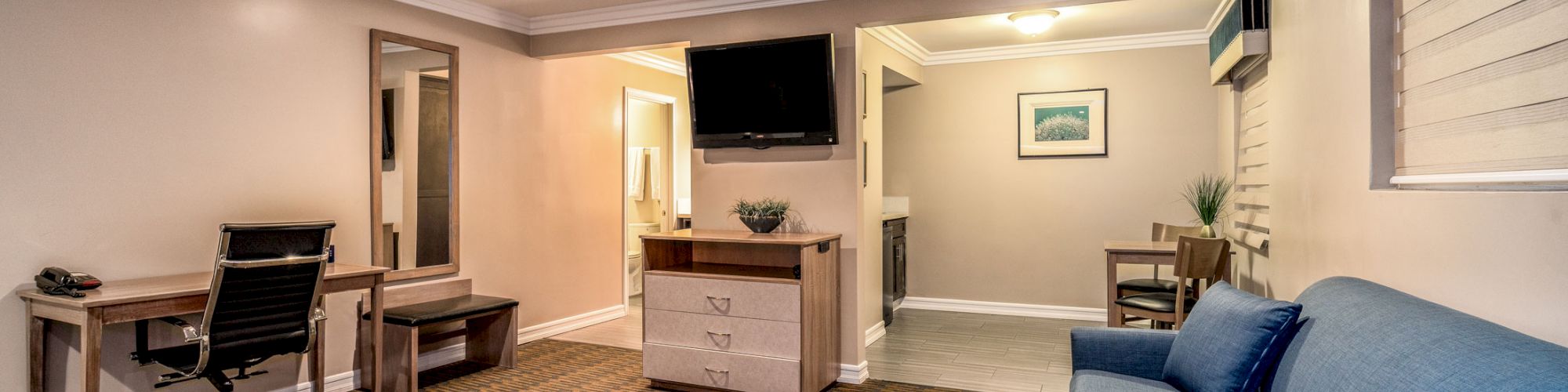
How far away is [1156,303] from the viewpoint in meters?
3.84

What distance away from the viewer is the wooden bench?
387cm

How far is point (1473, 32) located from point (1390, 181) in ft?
1.71

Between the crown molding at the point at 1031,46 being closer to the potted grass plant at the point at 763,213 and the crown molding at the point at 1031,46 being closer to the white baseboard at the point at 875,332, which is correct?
the potted grass plant at the point at 763,213

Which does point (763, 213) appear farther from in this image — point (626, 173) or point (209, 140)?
point (209, 140)

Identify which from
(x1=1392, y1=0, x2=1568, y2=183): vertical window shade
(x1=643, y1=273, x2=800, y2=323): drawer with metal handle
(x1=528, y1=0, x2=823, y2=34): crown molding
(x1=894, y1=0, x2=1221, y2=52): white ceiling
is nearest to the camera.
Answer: (x1=1392, y1=0, x2=1568, y2=183): vertical window shade

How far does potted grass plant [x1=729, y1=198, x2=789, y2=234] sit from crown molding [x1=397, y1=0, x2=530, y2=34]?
1.87m

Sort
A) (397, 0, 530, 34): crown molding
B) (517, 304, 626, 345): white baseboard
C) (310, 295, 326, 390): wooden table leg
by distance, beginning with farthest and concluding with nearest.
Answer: (517, 304, 626, 345): white baseboard, (397, 0, 530, 34): crown molding, (310, 295, 326, 390): wooden table leg

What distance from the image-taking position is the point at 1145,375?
8.90 feet

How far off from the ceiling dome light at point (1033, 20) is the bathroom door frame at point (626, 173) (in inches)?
112

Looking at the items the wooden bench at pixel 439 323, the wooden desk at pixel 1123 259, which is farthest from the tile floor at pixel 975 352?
the wooden bench at pixel 439 323

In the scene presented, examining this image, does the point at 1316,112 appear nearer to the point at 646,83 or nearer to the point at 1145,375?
the point at 1145,375

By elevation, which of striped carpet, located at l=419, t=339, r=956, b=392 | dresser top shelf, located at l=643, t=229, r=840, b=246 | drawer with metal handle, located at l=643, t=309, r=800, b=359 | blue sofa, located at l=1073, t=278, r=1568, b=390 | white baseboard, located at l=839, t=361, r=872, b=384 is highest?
dresser top shelf, located at l=643, t=229, r=840, b=246

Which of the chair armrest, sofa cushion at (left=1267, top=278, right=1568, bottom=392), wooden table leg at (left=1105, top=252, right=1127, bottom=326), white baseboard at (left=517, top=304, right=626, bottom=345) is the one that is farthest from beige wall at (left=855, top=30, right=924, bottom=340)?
the chair armrest

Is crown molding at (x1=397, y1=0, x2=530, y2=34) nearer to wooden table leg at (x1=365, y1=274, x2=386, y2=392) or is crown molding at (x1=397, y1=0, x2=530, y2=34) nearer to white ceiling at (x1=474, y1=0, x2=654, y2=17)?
white ceiling at (x1=474, y1=0, x2=654, y2=17)
